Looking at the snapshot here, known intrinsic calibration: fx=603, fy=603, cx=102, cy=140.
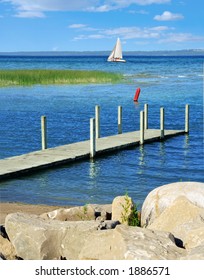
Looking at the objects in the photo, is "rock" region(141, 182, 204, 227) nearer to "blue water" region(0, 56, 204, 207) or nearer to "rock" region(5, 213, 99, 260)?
"rock" region(5, 213, 99, 260)

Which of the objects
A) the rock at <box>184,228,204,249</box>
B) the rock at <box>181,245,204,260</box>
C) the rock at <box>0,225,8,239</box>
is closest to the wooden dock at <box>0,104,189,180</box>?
the rock at <box>0,225,8,239</box>

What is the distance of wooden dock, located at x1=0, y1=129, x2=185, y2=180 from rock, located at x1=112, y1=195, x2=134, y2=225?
885 centimetres

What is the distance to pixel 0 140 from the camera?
29.4 metres

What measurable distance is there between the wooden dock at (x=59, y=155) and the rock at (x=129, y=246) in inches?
461

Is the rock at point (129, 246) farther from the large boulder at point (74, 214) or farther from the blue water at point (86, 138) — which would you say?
the blue water at point (86, 138)

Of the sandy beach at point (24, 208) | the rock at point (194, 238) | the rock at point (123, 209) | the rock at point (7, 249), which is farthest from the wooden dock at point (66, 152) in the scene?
the rock at point (194, 238)

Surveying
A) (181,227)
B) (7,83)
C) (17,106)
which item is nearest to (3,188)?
(181,227)

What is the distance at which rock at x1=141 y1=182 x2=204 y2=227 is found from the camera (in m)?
A: 10.4

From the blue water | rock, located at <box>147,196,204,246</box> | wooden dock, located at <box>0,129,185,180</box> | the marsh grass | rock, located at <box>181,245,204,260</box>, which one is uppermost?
rock, located at <box>181,245,204,260</box>

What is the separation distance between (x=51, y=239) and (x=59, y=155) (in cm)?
1393

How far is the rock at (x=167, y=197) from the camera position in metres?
10.4
